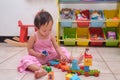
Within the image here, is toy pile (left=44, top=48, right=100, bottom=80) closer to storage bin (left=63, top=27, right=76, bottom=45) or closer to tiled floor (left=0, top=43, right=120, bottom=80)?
tiled floor (left=0, top=43, right=120, bottom=80)

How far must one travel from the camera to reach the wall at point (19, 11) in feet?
8.27

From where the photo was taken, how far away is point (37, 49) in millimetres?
1470

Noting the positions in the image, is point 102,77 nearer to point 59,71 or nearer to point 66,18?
point 59,71

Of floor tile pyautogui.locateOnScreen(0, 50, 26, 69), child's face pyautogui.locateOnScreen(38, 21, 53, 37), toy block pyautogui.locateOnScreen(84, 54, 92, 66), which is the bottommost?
floor tile pyautogui.locateOnScreen(0, 50, 26, 69)

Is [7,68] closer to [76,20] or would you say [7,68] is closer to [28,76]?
[28,76]

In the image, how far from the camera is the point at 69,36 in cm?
242

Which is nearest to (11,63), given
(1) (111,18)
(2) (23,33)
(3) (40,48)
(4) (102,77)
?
(3) (40,48)

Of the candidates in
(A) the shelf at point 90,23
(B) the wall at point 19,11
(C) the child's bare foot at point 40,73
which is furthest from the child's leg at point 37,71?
(B) the wall at point 19,11

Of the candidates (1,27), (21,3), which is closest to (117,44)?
(21,3)

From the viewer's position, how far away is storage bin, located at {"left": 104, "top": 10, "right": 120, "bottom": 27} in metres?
2.22

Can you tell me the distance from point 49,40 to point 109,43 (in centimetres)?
101

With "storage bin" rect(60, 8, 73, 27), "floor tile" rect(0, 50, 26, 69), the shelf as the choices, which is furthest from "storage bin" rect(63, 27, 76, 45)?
"floor tile" rect(0, 50, 26, 69)

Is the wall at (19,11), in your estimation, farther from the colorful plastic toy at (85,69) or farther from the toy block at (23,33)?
the colorful plastic toy at (85,69)

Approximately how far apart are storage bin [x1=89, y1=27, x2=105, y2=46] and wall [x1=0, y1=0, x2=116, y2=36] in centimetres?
27
